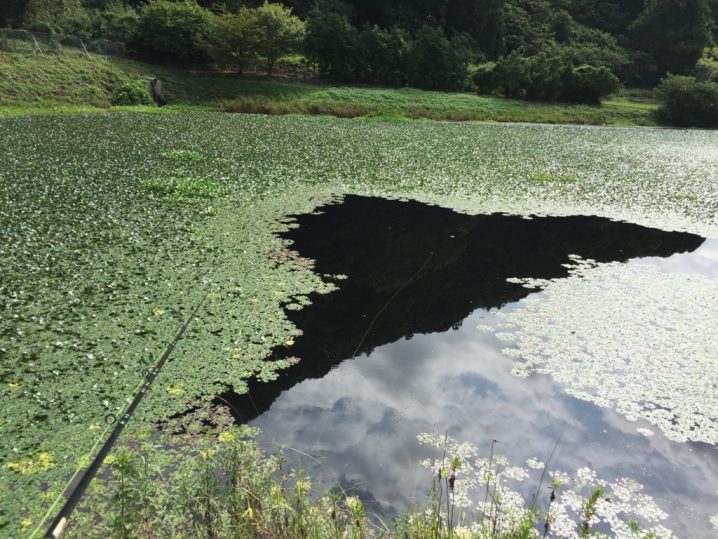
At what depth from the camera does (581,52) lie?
64.5 meters

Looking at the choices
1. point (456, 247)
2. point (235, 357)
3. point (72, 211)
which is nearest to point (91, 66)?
point (72, 211)

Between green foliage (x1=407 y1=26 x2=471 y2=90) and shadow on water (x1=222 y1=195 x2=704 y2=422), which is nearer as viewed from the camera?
shadow on water (x1=222 y1=195 x2=704 y2=422)

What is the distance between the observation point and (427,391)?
5.85 metres

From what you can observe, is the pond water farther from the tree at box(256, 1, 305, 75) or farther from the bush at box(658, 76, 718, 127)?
the bush at box(658, 76, 718, 127)

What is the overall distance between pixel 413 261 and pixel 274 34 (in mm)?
35620

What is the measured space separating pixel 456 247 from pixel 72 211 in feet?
26.4

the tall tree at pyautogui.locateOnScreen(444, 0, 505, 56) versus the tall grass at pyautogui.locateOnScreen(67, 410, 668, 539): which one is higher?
the tall tree at pyautogui.locateOnScreen(444, 0, 505, 56)

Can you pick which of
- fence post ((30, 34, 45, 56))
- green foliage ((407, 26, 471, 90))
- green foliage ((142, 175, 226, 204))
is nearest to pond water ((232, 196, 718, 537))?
green foliage ((142, 175, 226, 204))

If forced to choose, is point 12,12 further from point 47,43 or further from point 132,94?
point 132,94

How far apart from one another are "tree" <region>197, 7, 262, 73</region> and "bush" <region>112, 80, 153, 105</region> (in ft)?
28.1

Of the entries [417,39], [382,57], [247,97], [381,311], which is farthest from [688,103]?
[381,311]

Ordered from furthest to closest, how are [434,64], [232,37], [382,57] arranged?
[434,64] → [382,57] → [232,37]

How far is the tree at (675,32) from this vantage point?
67938 millimetres

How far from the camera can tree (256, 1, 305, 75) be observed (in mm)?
39062
